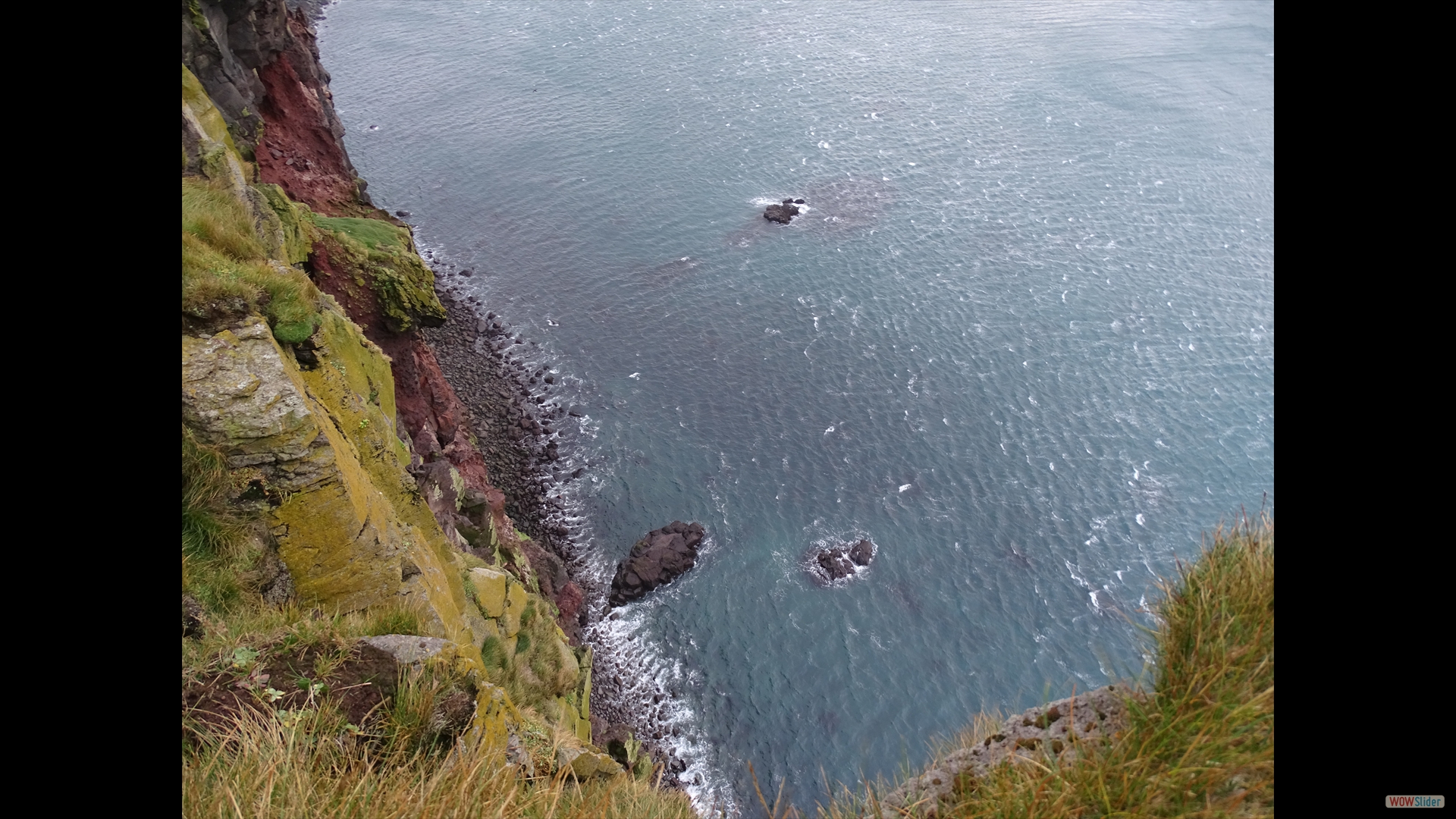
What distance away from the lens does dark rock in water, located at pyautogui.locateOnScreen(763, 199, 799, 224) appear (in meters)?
77.1

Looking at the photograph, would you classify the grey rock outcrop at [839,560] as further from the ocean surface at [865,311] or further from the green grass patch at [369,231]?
the green grass patch at [369,231]

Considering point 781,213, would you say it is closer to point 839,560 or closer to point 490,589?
point 839,560

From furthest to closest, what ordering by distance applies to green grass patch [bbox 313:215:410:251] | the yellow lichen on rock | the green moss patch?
green grass patch [bbox 313:215:410:251], the green moss patch, the yellow lichen on rock

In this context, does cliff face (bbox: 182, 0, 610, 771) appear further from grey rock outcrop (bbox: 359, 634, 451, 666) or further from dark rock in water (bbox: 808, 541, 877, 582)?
dark rock in water (bbox: 808, 541, 877, 582)

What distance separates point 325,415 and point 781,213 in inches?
2563

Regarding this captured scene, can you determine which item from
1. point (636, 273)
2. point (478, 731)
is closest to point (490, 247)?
point (636, 273)

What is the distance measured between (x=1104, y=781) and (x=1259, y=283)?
78529mm

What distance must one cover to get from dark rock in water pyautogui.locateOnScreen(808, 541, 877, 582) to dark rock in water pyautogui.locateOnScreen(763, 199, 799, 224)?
37842mm

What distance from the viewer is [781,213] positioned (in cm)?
7731

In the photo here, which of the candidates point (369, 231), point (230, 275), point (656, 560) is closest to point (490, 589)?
point (230, 275)

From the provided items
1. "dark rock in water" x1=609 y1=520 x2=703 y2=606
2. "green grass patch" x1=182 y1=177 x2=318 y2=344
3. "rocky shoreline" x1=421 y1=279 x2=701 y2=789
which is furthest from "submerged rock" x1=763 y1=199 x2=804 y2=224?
"green grass patch" x1=182 y1=177 x2=318 y2=344

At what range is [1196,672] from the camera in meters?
5.34
